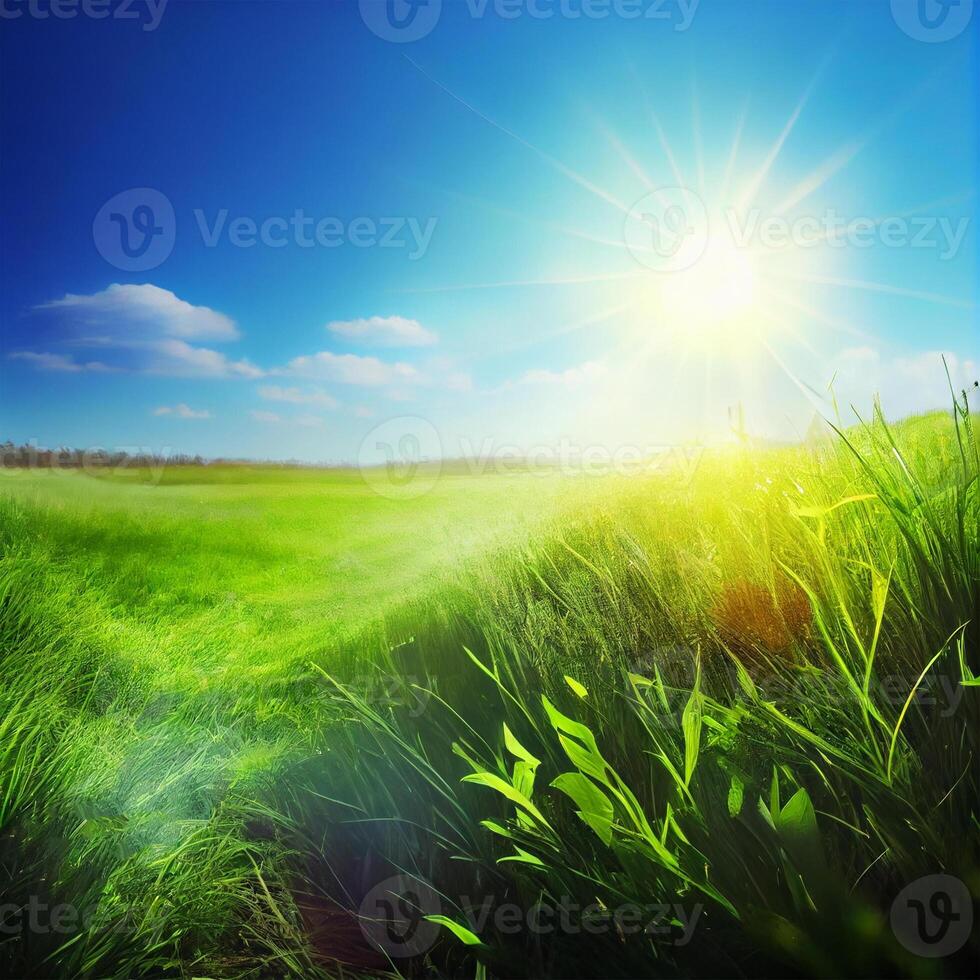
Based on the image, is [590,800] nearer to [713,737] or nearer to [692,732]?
[692,732]

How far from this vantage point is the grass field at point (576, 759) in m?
1.04

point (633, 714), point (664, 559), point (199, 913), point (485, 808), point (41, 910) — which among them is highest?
point (664, 559)

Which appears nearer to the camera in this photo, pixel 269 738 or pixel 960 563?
pixel 960 563

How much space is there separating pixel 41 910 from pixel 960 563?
6.47 ft

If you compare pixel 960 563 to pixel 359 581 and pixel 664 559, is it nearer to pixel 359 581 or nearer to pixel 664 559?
pixel 664 559

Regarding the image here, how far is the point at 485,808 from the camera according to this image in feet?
4.92

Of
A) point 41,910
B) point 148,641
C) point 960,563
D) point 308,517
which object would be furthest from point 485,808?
point 308,517
